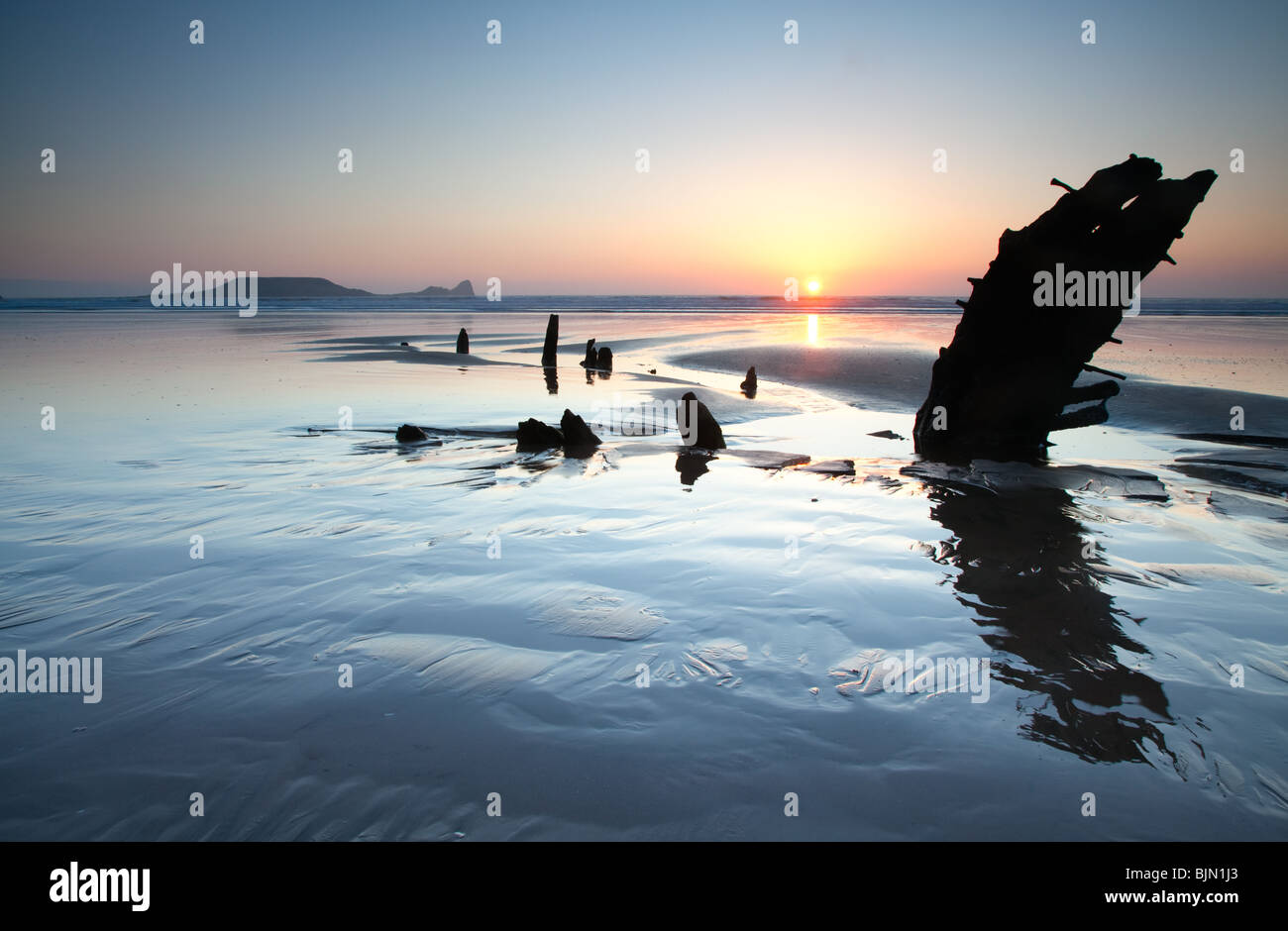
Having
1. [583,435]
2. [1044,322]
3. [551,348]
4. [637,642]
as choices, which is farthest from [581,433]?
[551,348]

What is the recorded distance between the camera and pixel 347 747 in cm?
317

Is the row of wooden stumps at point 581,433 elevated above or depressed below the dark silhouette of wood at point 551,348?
below

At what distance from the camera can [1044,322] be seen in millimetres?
9805

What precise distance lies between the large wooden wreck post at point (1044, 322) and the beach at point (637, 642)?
39.7 inches

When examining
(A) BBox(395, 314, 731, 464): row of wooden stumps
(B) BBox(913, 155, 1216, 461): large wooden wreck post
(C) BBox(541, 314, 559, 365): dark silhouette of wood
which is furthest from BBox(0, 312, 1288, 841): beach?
(C) BBox(541, 314, 559, 365): dark silhouette of wood

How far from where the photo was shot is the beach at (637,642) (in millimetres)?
2844

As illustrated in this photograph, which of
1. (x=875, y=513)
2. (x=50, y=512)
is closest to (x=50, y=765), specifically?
(x=50, y=512)

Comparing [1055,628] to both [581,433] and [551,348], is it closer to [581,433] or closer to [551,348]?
[581,433]

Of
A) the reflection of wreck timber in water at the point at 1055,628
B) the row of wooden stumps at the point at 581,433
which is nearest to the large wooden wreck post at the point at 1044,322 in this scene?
the reflection of wreck timber in water at the point at 1055,628

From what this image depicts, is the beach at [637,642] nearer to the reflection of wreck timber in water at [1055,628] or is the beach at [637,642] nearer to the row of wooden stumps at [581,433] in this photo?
the reflection of wreck timber in water at [1055,628]

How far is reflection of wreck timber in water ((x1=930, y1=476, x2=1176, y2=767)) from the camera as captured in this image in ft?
11.0

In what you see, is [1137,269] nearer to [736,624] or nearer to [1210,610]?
[1210,610]

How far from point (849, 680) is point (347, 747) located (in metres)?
2.62

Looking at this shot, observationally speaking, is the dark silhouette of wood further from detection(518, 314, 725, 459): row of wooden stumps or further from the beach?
the beach
